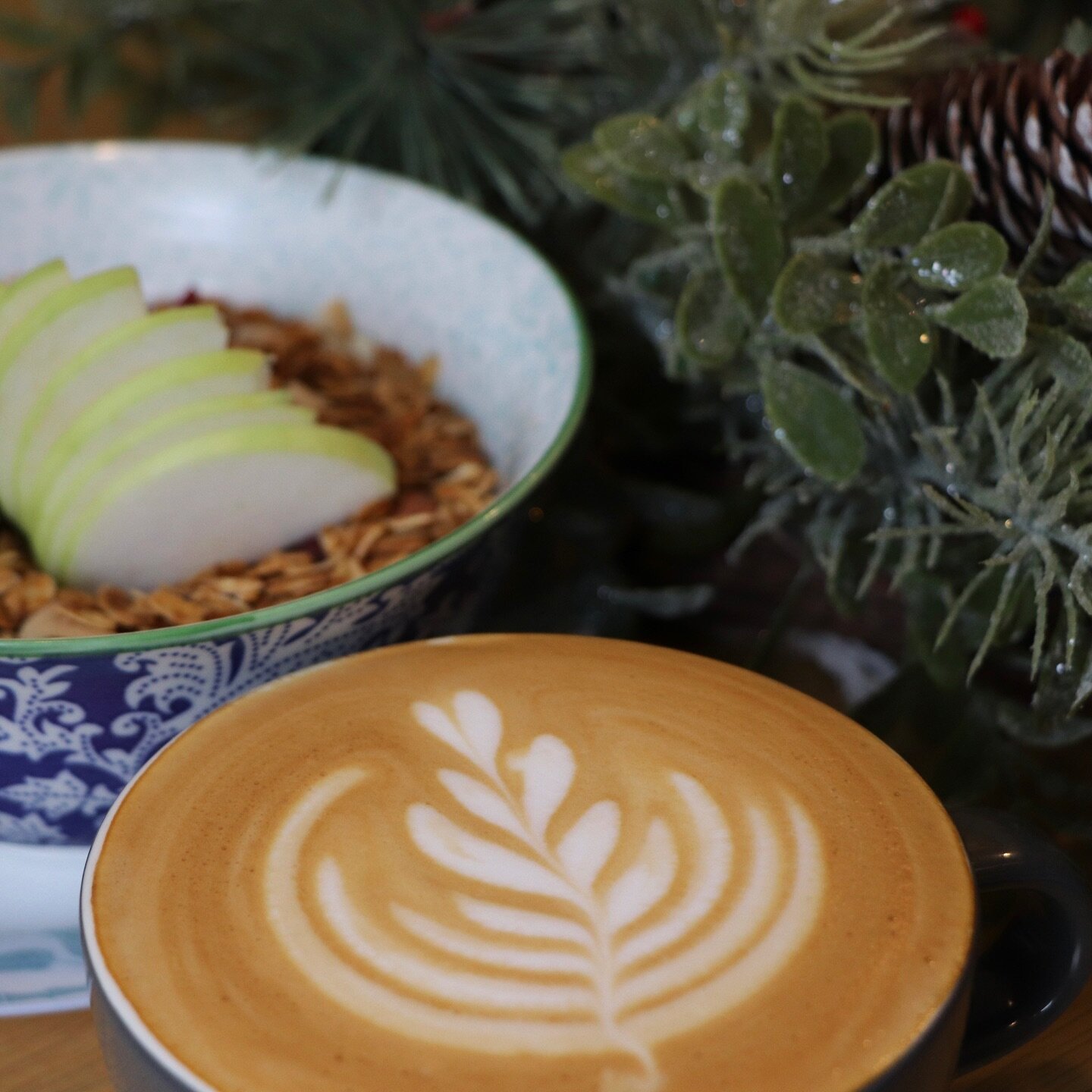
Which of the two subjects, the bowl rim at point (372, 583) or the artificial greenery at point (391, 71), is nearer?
the bowl rim at point (372, 583)

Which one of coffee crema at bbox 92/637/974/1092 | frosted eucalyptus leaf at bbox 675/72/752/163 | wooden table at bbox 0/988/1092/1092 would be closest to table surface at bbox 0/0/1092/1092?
wooden table at bbox 0/988/1092/1092

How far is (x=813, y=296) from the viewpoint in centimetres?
41

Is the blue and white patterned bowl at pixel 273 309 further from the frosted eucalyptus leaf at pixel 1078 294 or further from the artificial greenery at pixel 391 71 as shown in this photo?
the frosted eucalyptus leaf at pixel 1078 294

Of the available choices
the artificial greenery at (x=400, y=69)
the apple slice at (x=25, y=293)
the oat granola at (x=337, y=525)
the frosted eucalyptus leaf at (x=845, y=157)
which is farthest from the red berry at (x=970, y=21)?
the apple slice at (x=25, y=293)

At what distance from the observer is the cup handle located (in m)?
0.30

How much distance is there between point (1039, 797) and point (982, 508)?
4.7 inches

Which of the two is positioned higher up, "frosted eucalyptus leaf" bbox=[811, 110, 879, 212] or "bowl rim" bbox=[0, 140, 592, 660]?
"frosted eucalyptus leaf" bbox=[811, 110, 879, 212]

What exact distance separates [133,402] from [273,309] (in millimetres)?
205

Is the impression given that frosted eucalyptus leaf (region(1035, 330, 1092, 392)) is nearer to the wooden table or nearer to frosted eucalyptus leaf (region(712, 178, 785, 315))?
frosted eucalyptus leaf (region(712, 178, 785, 315))

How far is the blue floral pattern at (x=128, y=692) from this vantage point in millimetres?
370

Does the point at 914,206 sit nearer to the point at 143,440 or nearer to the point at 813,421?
the point at 813,421

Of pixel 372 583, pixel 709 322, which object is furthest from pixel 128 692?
pixel 709 322

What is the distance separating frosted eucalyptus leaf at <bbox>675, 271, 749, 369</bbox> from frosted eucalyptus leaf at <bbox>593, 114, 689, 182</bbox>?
0.04m

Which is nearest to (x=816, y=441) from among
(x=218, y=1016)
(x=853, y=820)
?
(x=853, y=820)
